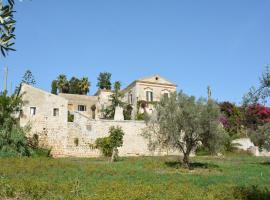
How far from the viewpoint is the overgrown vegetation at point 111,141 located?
41.1 metres

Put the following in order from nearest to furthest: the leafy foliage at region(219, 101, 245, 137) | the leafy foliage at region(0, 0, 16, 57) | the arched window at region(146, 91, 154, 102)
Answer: the leafy foliage at region(0, 0, 16, 57), the leafy foliage at region(219, 101, 245, 137), the arched window at region(146, 91, 154, 102)

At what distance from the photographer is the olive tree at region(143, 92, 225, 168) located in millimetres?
29453

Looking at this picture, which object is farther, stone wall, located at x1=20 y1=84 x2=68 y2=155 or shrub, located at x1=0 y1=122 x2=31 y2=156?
stone wall, located at x1=20 y1=84 x2=68 y2=155

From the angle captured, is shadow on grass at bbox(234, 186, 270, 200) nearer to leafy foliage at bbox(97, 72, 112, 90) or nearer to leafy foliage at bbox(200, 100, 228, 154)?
leafy foliage at bbox(200, 100, 228, 154)

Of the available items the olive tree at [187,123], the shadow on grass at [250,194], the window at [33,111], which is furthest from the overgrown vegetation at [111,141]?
the shadow on grass at [250,194]

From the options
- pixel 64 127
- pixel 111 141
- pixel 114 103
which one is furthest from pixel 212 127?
pixel 114 103

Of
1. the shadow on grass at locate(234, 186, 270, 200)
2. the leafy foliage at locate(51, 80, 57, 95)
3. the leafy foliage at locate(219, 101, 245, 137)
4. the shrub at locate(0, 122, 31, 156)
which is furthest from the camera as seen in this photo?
the leafy foliage at locate(51, 80, 57, 95)

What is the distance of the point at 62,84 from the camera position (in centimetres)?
7600

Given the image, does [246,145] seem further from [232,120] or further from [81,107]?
[81,107]

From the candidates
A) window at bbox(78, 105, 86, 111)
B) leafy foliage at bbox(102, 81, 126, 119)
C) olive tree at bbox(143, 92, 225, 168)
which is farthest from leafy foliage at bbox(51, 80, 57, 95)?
olive tree at bbox(143, 92, 225, 168)

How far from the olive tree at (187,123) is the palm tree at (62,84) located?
48.0 m

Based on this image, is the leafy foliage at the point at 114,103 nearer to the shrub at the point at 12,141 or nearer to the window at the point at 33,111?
the window at the point at 33,111

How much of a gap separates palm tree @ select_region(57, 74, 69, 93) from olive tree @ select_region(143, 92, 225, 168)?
48024mm

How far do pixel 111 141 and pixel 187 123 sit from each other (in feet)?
45.7
